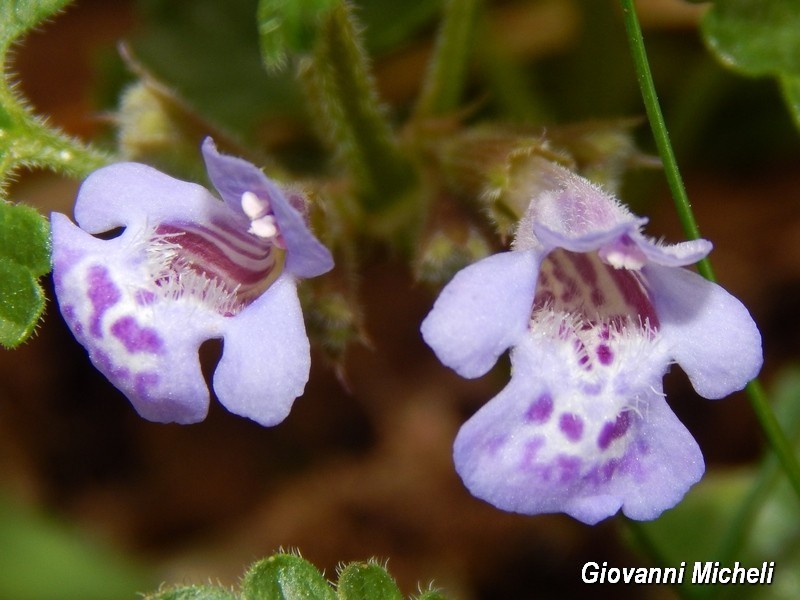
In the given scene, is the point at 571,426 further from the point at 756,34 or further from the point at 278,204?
the point at 756,34

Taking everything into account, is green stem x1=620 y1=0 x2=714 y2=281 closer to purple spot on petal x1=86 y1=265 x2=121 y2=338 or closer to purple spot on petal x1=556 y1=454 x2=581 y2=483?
purple spot on petal x1=556 y1=454 x2=581 y2=483

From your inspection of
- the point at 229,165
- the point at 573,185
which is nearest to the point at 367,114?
the point at 573,185

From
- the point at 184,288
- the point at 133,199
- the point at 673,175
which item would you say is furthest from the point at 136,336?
the point at 673,175

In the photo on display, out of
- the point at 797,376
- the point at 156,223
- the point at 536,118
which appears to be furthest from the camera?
the point at 536,118

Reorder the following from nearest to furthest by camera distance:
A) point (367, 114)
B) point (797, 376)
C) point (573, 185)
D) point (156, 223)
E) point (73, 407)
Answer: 1. point (156, 223)
2. point (573, 185)
3. point (367, 114)
4. point (797, 376)
5. point (73, 407)

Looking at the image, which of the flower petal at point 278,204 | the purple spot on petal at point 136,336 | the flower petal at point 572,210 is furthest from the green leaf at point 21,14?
the flower petal at point 572,210

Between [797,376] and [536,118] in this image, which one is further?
[536,118]

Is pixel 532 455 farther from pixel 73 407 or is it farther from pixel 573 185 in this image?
pixel 73 407
